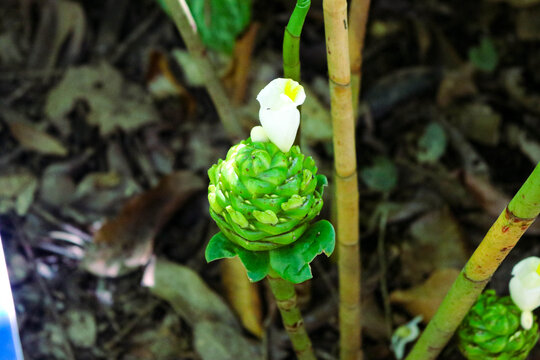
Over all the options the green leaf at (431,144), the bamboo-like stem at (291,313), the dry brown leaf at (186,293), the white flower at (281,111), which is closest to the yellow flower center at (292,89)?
the white flower at (281,111)

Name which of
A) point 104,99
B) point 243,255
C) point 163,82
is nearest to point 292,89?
point 243,255

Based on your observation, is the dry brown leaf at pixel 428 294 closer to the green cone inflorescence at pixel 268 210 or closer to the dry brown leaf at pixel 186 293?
the dry brown leaf at pixel 186 293

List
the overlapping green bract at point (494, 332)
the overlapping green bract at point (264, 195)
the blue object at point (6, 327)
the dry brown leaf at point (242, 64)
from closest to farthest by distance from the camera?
1. the overlapping green bract at point (264, 195)
2. the blue object at point (6, 327)
3. the overlapping green bract at point (494, 332)
4. the dry brown leaf at point (242, 64)

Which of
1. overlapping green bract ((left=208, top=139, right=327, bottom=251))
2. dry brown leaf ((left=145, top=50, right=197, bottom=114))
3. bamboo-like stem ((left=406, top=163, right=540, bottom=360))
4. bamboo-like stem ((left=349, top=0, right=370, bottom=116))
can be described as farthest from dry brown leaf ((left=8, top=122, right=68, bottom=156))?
bamboo-like stem ((left=406, top=163, right=540, bottom=360))

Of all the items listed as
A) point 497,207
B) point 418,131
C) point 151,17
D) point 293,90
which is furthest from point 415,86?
point 293,90

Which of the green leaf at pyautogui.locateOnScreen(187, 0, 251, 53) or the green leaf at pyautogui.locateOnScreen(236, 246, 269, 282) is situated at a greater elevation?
the green leaf at pyautogui.locateOnScreen(187, 0, 251, 53)

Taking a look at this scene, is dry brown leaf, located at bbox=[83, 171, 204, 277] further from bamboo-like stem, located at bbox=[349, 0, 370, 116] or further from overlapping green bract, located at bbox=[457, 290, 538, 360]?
overlapping green bract, located at bbox=[457, 290, 538, 360]

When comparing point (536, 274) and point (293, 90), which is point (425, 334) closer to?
point (536, 274)
